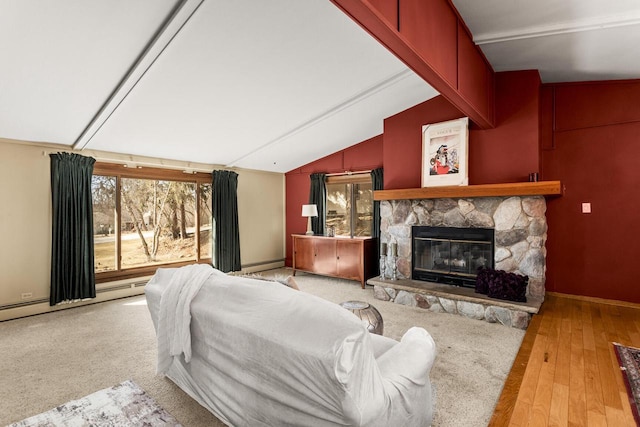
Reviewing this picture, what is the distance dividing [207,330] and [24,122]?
3.49 metres

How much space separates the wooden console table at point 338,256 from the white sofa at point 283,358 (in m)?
3.39

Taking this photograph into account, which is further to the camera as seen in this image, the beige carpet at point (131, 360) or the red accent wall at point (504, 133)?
the red accent wall at point (504, 133)

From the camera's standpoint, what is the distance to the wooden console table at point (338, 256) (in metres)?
5.30

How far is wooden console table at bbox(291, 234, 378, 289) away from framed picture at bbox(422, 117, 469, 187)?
4.98 feet

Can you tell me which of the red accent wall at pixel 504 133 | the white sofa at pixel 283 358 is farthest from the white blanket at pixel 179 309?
the red accent wall at pixel 504 133

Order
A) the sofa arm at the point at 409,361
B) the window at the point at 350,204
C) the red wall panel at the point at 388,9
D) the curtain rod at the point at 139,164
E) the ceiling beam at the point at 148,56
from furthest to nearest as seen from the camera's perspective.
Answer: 1. the window at the point at 350,204
2. the curtain rod at the point at 139,164
3. the ceiling beam at the point at 148,56
4. the red wall panel at the point at 388,9
5. the sofa arm at the point at 409,361

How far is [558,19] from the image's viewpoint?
264 centimetres

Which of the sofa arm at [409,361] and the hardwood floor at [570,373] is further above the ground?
the sofa arm at [409,361]

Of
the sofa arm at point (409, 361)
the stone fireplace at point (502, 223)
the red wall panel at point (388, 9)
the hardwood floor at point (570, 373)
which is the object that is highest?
the red wall panel at point (388, 9)

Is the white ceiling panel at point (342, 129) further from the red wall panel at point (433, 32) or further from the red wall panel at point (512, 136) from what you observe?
the red wall panel at point (433, 32)

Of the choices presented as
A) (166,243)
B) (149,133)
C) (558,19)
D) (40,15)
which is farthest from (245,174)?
(558,19)

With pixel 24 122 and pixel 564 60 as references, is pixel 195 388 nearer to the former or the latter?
pixel 24 122

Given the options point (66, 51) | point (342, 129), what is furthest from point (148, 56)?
point (342, 129)

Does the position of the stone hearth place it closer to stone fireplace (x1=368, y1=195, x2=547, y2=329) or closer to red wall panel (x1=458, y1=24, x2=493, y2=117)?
stone fireplace (x1=368, y1=195, x2=547, y2=329)
